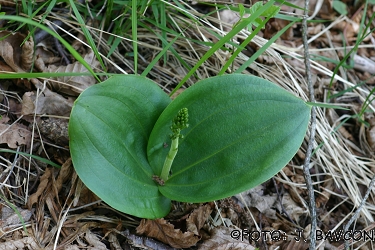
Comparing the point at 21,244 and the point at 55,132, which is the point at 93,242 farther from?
the point at 55,132

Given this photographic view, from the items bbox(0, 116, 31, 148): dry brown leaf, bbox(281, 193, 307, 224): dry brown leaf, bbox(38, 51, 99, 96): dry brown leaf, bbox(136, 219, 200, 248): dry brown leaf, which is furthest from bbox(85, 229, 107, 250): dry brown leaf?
bbox(281, 193, 307, 224): dry brown leaf

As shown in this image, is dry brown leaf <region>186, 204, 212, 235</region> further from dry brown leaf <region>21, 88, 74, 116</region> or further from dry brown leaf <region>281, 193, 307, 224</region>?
dry brown leaf <region>21, 88, 74, 116</region>

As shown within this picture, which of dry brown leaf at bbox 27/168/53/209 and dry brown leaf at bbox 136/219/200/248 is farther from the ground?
dry brown leaf at bbox 27/168/53/209

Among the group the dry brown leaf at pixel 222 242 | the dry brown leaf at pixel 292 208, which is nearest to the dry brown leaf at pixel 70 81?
the dry brown leaf at pixel 222 242

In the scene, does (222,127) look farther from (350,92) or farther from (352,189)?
(350,92)

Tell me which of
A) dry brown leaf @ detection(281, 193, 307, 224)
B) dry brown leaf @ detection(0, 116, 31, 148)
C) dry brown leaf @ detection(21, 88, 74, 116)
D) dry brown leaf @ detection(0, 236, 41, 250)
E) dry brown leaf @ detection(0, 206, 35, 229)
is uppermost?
dry brown leaf @ detection(21, 88, 74, 116)

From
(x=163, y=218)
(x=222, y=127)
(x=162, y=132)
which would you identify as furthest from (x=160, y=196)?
(x=222, y=127)

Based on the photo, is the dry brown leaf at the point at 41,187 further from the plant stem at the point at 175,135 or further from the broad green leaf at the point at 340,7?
the broad green leaf at the point at 340,7
